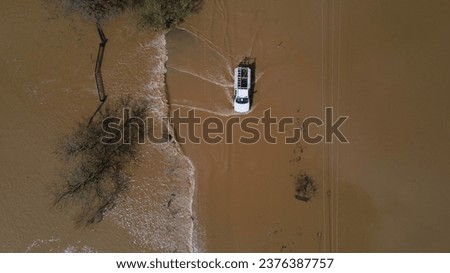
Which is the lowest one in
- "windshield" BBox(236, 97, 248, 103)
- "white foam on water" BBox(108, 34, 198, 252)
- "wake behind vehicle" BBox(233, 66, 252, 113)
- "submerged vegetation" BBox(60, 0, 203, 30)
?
"white foam on water" BBox(108, 34, 198, 252)

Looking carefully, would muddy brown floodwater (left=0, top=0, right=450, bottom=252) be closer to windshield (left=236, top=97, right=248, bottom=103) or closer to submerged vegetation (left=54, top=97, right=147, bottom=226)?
submerged vegetation (left=54, top=97, right=147, bottom=226)

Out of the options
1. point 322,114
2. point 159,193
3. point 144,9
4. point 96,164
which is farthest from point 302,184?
point 144,9

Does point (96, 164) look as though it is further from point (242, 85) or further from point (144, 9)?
point (242, 85)

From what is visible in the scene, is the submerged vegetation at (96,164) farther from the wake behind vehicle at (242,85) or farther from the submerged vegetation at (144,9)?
the wake behind vehicle at (242,85)

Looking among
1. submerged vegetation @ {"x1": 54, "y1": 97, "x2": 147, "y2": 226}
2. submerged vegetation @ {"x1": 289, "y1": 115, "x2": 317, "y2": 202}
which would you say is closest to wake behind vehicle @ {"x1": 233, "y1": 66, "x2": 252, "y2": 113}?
submerged vegetation @ {"x1": 289, "y1": 115, "x2": 317, "y2": 202}

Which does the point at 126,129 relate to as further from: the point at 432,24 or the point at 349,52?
the point at 432,24

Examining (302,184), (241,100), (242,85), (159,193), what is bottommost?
(159,193)

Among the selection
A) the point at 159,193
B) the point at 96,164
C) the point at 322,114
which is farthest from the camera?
the point at 159,193
